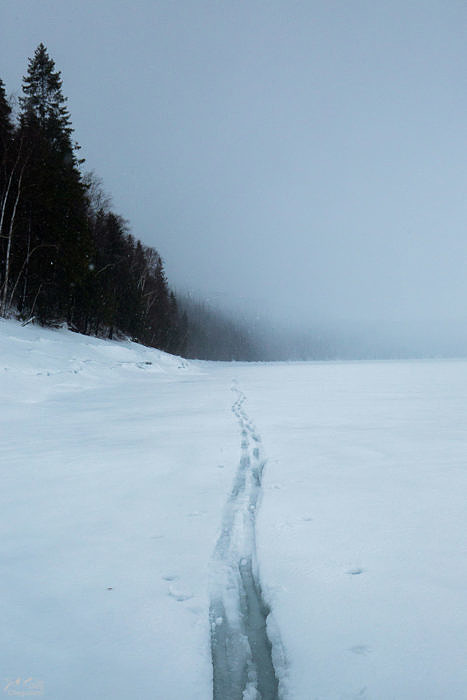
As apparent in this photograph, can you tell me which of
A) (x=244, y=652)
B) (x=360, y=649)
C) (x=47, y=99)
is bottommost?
(x=244, y=652)

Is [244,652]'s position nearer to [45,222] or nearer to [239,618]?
[239,618]

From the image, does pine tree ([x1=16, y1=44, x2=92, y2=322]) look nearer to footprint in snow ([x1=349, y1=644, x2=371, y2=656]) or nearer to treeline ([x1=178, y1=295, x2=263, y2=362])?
footprint in snow ([x1=349, y1=644, x2=371, y2=656])

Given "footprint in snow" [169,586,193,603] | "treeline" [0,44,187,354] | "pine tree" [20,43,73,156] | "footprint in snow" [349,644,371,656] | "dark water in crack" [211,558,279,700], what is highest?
"pine tree" [20,43,73,156]

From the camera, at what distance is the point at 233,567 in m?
1.96

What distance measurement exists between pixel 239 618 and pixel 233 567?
332mm

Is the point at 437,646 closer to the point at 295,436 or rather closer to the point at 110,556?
the point at 110,556

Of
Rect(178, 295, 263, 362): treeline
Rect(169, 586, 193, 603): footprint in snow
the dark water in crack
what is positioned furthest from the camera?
Rect(178, 295, 263, 362): treeline

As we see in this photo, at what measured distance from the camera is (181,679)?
1.28 metres

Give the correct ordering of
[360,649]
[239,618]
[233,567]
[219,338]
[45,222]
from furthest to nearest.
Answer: [219,338]
[45,222]
[233,567]
[239,618]
[360,649]

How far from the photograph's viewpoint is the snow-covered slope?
132 cm

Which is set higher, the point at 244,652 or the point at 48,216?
the point at 48,216

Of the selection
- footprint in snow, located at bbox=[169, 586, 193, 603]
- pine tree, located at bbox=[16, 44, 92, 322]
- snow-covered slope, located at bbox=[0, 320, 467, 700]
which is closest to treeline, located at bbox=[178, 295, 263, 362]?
pine tree, located at bbox=[16, 44, 92, 322]

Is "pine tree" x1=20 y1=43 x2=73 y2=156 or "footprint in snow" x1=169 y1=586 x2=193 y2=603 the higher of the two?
"pine tree" x1=20 y1=43 x2=73 y2=156

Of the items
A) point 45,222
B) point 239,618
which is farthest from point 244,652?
point 45,222
